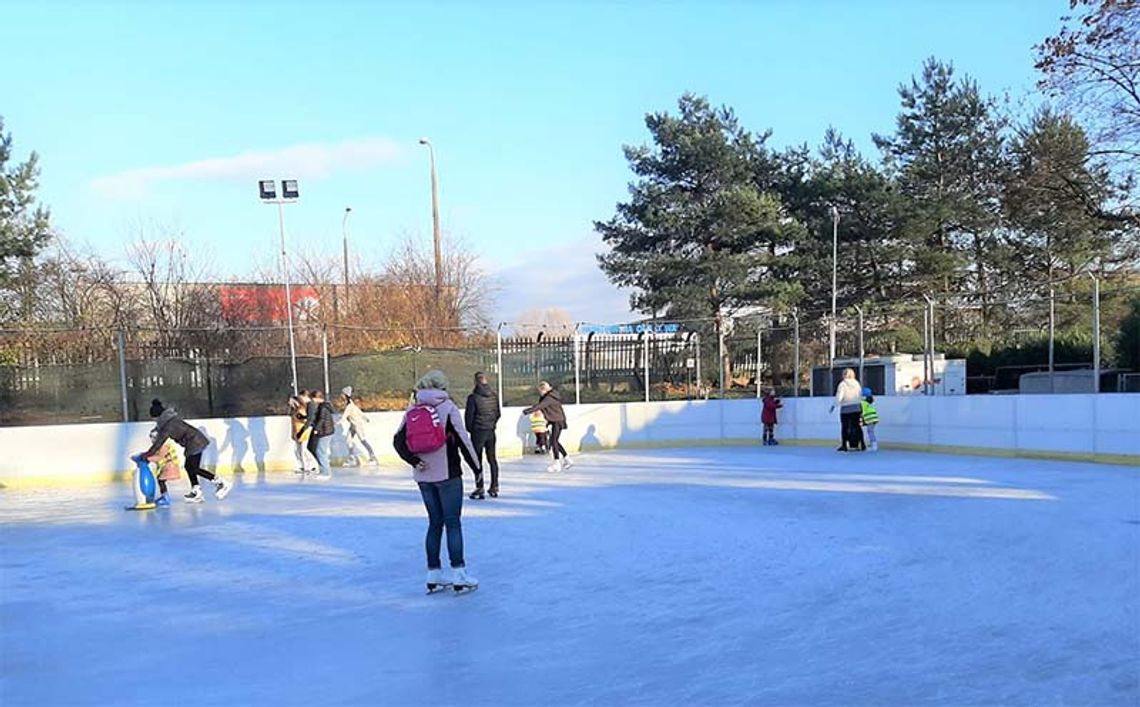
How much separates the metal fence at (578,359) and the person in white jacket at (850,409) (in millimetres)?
2150

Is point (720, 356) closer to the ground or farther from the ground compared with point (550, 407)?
farther from the ground

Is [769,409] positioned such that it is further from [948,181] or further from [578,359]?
[948,181]

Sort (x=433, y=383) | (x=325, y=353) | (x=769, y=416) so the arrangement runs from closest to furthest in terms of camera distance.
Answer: (x=433, y=383), (x=325, y=353), (x=769, y=416)

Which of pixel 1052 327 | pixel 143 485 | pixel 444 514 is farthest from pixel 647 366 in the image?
pixel 444 514

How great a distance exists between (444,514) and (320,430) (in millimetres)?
9660

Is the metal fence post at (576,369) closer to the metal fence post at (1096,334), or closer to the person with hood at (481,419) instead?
the person with hood at (481,419)

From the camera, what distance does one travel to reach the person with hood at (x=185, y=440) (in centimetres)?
1120

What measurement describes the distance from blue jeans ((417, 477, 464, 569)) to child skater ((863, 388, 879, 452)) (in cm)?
1301

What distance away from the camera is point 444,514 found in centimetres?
627

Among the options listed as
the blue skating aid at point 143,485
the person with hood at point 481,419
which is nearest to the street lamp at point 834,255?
the person with hood at point 481,419

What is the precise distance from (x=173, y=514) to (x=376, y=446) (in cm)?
715

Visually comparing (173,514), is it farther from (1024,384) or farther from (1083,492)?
(1024,384)

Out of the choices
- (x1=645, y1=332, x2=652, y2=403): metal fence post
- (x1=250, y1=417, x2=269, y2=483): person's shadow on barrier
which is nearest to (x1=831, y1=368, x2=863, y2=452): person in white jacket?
(x1=645, y1=332, x2=652, y2=403): metal fence post

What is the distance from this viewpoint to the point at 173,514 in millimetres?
10938
